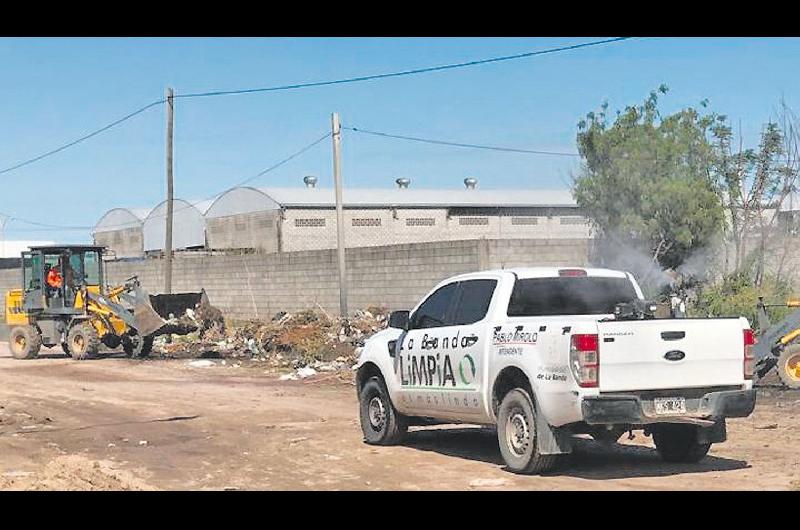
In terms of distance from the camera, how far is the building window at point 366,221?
5141 cm

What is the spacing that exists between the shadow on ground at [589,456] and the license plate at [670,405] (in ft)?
2.60

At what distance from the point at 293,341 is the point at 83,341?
19.2 ft

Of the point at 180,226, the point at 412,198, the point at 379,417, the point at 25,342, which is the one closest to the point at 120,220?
the point at 180,226

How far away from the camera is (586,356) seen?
962 centimetres

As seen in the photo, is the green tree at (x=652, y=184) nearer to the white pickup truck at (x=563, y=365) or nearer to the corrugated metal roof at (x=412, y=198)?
the white pickup truck at (x=563, y=365)

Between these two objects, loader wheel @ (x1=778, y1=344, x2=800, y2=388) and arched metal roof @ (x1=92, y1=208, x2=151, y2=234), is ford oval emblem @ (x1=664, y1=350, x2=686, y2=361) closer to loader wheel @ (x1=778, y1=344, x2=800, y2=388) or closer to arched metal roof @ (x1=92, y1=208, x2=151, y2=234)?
loader wheel @ (x1=778, y1=344, x2=800, y2=388)

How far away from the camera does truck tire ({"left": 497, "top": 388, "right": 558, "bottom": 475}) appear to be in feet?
33.3

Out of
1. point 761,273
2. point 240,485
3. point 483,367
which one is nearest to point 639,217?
point 761,273

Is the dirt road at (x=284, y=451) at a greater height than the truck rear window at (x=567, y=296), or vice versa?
the truck rear window at (x=567, y=296)

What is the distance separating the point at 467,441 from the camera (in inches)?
520

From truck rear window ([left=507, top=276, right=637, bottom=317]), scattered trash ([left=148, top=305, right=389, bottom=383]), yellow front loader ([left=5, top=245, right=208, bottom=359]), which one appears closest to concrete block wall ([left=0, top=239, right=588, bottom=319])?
scattered trash ([left=148, top=305, right=389, bottom=383])

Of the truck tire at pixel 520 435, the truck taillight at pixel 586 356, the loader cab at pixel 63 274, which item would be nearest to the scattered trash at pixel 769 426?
the truck tire at pixel 520 435

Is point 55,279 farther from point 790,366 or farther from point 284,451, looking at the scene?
point 790,366

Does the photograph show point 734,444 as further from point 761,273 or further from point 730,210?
point 730,210
